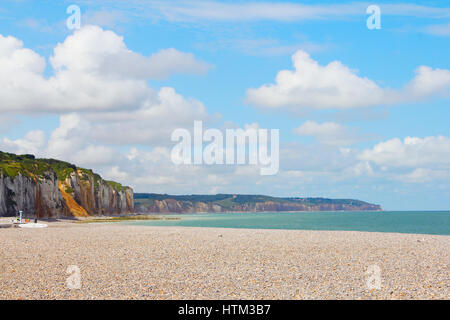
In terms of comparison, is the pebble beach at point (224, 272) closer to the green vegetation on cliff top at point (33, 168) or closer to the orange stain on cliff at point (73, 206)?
the green vegetation on cliff top at point (33, 168)

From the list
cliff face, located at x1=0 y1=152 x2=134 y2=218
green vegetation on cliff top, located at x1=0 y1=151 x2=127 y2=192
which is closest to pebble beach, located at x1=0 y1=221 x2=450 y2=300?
cliff face, located at x1=0 y1=152 x2=134 y2=218

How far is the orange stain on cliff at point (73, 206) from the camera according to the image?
5054 inches

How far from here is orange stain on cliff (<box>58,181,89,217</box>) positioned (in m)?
128

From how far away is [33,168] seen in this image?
114312 mm

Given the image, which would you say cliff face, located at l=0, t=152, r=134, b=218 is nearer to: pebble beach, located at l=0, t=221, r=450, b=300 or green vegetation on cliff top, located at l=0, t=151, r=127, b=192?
green vegetation on cliff top, located at l=0, t=151, r=127, b=192

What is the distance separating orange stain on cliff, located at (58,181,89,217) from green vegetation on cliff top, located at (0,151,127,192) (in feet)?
20.4

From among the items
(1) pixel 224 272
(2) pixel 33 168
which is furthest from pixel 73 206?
(1) pixel 224 272

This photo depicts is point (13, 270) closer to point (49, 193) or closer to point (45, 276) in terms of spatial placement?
point (45, 276)

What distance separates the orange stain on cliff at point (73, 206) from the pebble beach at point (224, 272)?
103019 millimetres

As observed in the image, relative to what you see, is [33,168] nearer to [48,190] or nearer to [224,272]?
[48,190]

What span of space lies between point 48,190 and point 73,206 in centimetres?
2192

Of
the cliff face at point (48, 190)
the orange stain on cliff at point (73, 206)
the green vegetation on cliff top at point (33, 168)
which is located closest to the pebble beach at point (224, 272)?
the cliff face at point (48, 190)

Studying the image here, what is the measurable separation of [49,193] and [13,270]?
3840 inches

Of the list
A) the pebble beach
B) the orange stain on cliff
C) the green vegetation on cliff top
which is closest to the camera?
the pebble beach
